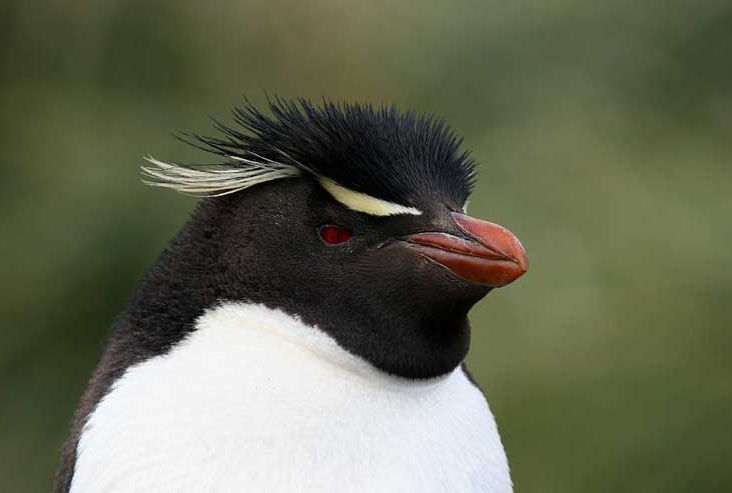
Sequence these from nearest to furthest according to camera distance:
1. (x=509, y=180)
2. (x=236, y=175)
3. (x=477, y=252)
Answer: (x=477, y=252)
(x=236, y=175)
(x=509, y=180)

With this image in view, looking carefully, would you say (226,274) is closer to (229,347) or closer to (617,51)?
(229,347)

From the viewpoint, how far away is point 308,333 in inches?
50.3

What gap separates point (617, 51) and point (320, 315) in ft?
9.75

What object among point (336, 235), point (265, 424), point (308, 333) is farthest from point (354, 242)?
point (265, 424)

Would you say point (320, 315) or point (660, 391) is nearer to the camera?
point (320, 315)

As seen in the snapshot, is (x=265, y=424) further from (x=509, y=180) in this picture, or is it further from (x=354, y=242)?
(x=509, y=180)

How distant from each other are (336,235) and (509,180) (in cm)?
236

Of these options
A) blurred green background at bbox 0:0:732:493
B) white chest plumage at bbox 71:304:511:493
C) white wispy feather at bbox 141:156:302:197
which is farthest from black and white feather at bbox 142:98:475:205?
blurred green background at bbox 0:0:732:493

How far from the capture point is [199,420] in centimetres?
123

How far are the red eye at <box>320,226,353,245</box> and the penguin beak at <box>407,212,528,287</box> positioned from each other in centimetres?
8

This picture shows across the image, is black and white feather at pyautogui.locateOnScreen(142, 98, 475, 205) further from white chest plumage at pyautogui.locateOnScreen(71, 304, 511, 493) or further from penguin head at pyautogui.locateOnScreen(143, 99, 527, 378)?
white chest plumage at pyautogui.locateOnScreen(71, 304, 511, 493)

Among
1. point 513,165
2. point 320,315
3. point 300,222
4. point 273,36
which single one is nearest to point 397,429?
point 320,315

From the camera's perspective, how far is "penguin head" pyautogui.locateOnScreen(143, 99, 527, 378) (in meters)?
1.26

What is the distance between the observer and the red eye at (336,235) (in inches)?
51.0
